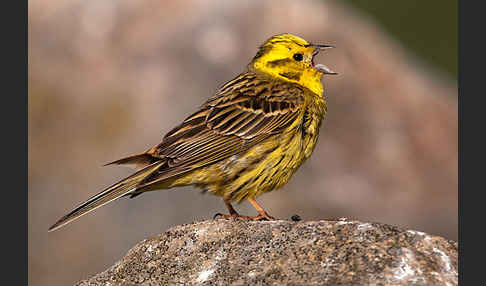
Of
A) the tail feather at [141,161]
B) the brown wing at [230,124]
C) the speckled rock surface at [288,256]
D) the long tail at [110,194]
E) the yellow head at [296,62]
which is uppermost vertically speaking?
the yellow head at [296,62]

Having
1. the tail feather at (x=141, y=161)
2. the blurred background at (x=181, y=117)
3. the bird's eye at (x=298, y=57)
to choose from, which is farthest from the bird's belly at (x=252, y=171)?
the blurred background at (x=181, y=117)

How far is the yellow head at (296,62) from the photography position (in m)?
7.51

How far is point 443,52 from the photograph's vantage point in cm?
1411

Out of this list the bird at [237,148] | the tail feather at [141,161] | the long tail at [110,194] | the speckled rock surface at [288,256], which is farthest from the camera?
the tail feather at [141,161]

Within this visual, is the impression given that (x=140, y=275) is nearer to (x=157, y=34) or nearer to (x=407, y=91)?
(x=157, y=34)

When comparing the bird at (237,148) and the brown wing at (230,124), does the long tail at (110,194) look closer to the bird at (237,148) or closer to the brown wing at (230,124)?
the bird at (237,148)

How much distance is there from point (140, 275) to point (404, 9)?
10.6m

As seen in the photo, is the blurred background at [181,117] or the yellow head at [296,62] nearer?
the yellow head at [296,62]

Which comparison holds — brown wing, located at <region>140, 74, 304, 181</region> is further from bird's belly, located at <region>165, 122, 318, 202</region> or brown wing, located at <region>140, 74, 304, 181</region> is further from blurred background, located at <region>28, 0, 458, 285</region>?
blurred background, located at <region>28, 0, 458, 285</region>

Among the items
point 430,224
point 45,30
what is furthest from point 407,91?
point 45,30

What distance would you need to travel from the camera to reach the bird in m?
6.38

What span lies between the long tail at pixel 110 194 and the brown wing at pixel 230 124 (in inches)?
6.7

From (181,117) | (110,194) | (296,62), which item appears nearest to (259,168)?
(110,194)

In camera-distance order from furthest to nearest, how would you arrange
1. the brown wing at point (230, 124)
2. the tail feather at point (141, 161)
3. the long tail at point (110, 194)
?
1. the tail feather at point (141, 161)
2. the brown wing at point (230, 124)
3. the long tail at point (110, 194)
